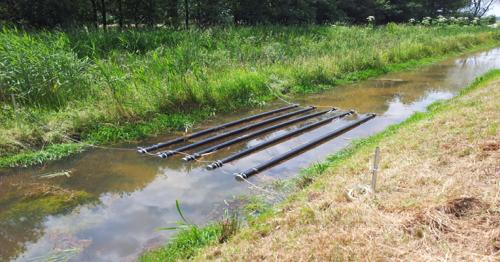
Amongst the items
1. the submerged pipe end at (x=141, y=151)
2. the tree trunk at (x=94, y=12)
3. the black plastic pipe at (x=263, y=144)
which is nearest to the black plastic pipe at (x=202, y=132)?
the submerged pipe end at (x=141, y=151)

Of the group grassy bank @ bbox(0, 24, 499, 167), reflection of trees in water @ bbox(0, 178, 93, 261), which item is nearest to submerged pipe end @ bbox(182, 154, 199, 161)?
grassy bank @ bbox(0, 24, 499, 167)

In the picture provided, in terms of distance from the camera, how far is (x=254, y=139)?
6.59 m

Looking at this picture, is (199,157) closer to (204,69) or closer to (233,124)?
(233,124)

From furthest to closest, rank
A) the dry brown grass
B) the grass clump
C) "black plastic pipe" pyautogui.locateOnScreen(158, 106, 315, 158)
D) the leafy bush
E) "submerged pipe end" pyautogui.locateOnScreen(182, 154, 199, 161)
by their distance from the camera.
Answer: the leafy bush
"black plastic pipe" pyautogui.locateOnScreen(158, 106, 315, 158)
"submerged pipe end" pyautogui.locateOnScreen(182, 154, 199, 161)
the grass clump
the dry brown grass

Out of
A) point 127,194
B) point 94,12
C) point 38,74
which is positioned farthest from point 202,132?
point 94,12

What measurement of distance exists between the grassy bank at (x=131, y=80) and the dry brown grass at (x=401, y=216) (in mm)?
3697

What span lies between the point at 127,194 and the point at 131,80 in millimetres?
3357

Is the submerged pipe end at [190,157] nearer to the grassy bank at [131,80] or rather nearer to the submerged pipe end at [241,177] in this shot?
the submerged pipe end at [241,177]

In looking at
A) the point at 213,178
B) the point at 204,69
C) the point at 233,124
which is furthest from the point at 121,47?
the point at 213,178

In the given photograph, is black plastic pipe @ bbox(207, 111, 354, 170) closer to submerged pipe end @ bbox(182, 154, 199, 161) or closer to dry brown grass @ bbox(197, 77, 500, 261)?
submerged pipe end @ bbox(182, 154, 199, 161)

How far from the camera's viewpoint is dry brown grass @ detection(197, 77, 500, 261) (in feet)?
9.07

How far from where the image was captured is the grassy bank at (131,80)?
614cm

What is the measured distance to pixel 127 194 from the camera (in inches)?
187

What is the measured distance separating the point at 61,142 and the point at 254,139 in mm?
2978
